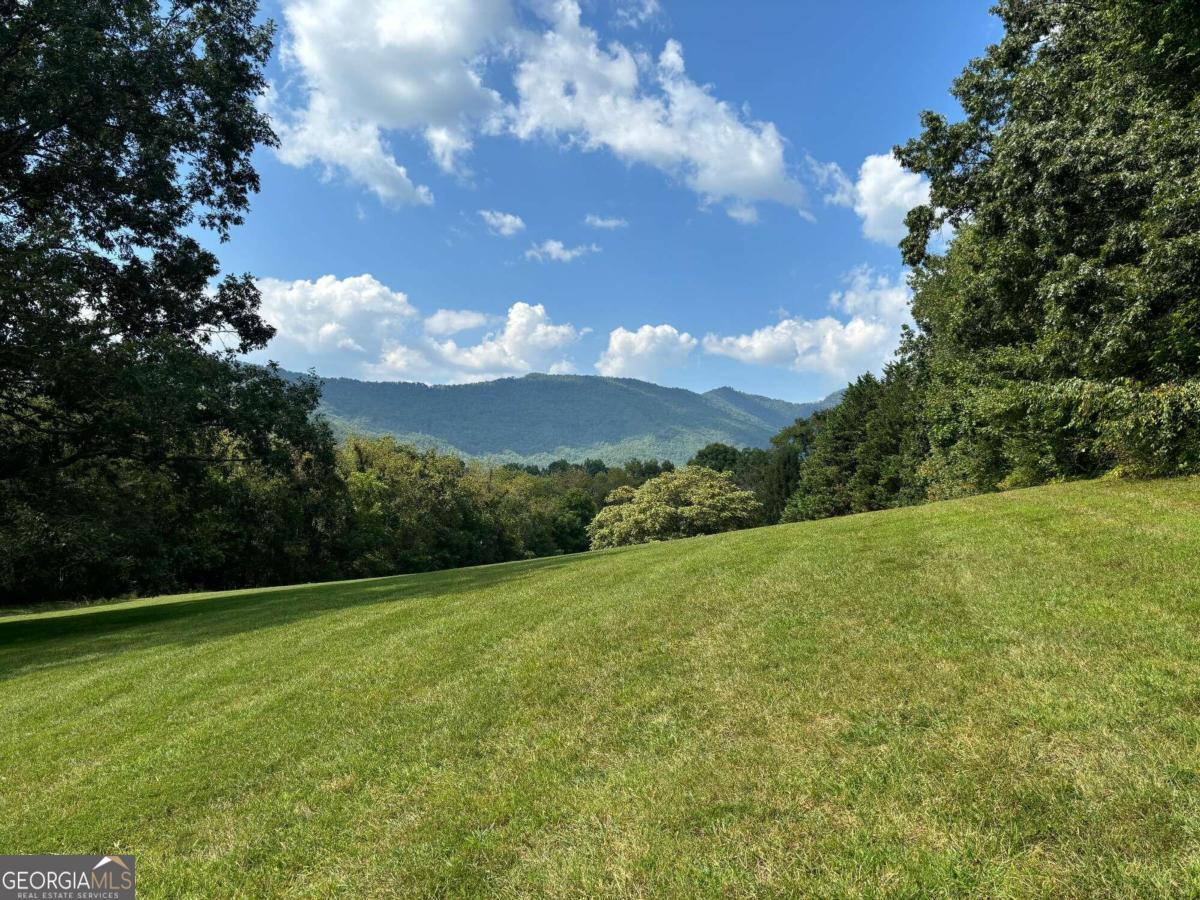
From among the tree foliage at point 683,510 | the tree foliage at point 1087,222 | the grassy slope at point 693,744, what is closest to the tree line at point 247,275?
the tree foliage at point 1087,222

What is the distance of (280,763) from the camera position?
5930 millimetres

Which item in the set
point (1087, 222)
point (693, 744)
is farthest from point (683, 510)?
point (693, 744)

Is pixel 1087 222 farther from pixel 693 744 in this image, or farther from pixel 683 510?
pixel 683 510

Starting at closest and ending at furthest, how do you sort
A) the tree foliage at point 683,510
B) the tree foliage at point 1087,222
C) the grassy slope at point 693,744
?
1. the grassy slope at point 693,744
2. the tree foliage at point 1087,222
3. the tree foliage at point 683,510

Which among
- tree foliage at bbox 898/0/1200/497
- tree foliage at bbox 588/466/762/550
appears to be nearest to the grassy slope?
tree foliage at bbox 898/0/1200/497

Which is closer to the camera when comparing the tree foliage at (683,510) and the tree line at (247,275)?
Result: the tree line at (247,275)

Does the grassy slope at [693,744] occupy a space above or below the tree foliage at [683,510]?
above

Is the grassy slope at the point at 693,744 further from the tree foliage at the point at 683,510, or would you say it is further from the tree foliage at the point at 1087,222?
the tree foliage at the point at 683,510

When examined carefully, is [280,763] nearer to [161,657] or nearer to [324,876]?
[324,876]

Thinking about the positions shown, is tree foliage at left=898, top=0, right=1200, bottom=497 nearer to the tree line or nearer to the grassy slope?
the tree line

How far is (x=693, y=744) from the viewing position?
5.18m

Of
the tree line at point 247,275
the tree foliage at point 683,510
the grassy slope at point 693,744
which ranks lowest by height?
the tree foliage at point 683,510

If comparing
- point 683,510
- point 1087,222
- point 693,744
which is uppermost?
point 1087,222

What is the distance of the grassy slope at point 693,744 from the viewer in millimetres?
3648
